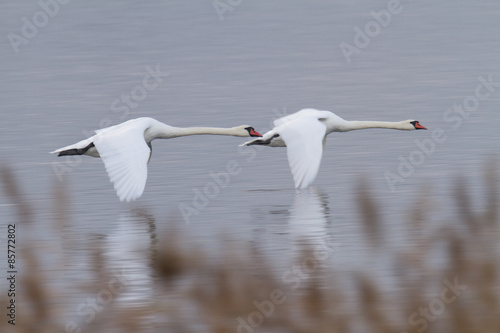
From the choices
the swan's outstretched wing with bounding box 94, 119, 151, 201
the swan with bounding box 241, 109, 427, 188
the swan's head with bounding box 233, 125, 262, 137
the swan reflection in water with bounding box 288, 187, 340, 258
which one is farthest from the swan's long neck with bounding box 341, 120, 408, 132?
the swan's outstretched wing with bounding box 94, 119, 151, 201

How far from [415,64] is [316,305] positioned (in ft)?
70.7

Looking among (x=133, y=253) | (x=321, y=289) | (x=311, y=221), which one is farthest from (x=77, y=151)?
(x=321, y=289)

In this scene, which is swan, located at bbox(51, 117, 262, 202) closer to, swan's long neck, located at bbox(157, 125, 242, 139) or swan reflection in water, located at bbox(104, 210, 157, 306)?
swan's long neck, located at bbox(157, 125, 242, 139)

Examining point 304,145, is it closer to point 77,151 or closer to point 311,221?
point 311,221

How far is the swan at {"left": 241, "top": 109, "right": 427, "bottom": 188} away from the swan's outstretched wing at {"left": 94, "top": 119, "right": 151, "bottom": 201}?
124 centimetres

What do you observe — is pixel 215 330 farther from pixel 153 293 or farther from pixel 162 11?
pixel 162 11

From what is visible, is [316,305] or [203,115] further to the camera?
[203,115]

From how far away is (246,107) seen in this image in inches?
800

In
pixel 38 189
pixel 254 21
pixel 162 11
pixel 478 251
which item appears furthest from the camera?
pixel 162 11

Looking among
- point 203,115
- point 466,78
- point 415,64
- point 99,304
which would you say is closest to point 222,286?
point 99,304

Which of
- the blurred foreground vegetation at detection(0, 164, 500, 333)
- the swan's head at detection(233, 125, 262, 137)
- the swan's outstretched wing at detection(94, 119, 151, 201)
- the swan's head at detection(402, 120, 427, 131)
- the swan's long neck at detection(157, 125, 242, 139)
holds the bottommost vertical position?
the swan's head at detection(402, 120, 427, 131)

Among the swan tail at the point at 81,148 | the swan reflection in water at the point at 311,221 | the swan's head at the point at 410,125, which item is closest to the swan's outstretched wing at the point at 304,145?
the swan reflection in water at the point at 311,221

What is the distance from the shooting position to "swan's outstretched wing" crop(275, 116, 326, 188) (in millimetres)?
10680

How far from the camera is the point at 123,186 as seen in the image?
10164mm
